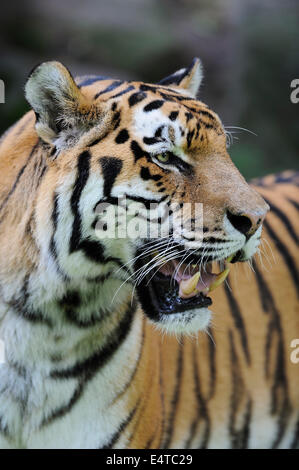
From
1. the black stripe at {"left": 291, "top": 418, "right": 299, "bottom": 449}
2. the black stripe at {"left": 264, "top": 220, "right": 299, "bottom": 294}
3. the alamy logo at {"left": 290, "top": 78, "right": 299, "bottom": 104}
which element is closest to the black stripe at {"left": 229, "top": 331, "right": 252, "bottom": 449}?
the black stripe at {"left": 291, "top": 418, "right": 299, "bottom": 449}

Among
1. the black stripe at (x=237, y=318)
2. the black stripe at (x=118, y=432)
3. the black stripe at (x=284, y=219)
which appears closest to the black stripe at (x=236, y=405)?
the black stripe at (x=237, y=318)

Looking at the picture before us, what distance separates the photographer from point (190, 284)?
200 centimetres

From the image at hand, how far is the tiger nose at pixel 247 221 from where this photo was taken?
1846 millimetres

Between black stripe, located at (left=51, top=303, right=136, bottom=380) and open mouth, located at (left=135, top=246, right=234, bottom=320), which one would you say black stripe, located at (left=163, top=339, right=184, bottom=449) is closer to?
black stripe, located at (left=51, top=303, right=136, bottom=380)

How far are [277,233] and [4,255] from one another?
1.40 m

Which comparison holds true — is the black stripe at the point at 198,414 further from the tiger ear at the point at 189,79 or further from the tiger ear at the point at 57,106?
the tiger ear at the point at 57,106

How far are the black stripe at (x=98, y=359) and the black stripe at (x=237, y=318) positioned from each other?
68cm

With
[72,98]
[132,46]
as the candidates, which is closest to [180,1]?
[132,46]

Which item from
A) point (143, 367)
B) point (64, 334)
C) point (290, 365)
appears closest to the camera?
point (64, 334)

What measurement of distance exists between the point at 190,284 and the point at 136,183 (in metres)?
0.35

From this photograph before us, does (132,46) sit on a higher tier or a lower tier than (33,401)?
higher

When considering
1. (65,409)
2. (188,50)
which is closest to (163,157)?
(65,409)
